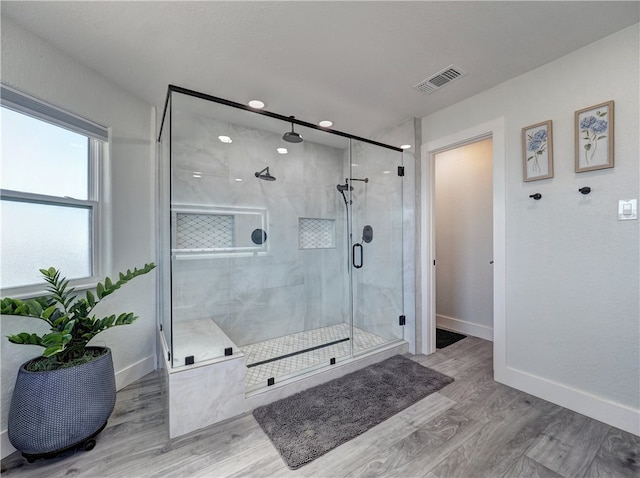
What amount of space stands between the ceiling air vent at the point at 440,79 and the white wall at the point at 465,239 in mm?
1271

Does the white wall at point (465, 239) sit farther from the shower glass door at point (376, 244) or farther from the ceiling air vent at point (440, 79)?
the ceiling air vent at point (440, 79)

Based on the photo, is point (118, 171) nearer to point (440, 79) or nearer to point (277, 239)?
point (277, 239)

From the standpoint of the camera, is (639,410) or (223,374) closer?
(639,410)

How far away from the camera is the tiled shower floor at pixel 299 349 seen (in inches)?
91.5

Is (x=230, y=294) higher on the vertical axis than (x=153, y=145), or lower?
lower

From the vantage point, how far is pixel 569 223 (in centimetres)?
195

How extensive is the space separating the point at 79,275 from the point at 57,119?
1.12m

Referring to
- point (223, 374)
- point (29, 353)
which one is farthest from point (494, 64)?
point (29, 353)

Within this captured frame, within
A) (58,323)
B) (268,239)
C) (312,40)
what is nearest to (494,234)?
(312,40)

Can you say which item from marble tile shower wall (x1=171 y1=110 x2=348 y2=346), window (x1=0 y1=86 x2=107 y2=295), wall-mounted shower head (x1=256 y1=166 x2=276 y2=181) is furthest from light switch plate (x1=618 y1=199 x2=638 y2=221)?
window (x1=0 y1=86 x2=107 y2=295)

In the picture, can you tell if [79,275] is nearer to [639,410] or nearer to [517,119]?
[517,119]

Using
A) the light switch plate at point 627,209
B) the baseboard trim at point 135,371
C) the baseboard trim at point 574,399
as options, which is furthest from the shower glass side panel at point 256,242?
the light switch plate at point 627,209

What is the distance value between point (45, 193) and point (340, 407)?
99.2 inches

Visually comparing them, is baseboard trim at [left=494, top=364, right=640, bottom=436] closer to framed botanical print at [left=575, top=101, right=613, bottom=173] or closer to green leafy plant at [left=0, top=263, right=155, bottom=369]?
framed botanical print at [left=575, top=101, right=613, bottom=173]
